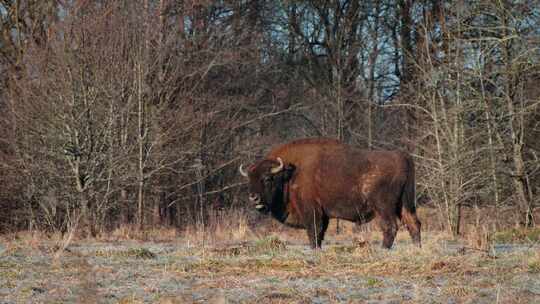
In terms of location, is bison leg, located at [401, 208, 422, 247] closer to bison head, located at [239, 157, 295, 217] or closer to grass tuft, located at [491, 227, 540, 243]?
grass tuft, located at [491, 227, 540, 243]

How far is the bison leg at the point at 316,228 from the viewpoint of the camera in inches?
579

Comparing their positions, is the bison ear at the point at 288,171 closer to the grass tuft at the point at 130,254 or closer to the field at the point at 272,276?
the field at the point at 272,276

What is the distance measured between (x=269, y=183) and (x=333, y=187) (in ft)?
4.31

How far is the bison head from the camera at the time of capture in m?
15.8

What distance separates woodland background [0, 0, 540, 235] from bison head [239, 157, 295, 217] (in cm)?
330

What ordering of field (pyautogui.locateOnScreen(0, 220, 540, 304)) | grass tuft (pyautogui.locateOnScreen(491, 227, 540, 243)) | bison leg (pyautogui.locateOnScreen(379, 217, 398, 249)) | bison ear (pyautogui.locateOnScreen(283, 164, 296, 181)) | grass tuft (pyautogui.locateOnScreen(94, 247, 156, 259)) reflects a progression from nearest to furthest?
field (pyautogui.locateOnScreen(0, 220, 540, 304)), grass tuft (pyautogui.locateOnScreen(94, 247, 156, 259)), bison leg (pyautogui.locateOnScreen(379, 217, 398, 249)), bison ear (pyautogui.locateOnScreen(283, 164, 296, 181)), grass tuft (pyautogui.locateOnScreen(491, 227, 540, 243))

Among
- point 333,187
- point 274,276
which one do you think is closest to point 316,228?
point 333,187

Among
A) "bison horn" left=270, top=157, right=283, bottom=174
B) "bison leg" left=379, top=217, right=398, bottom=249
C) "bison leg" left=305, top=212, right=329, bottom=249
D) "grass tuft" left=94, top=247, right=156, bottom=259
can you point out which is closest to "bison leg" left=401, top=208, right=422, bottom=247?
"bison leg" left=379, top=217, right=398, bottom=249

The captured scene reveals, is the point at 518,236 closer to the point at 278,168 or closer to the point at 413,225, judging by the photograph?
the point at 413,225

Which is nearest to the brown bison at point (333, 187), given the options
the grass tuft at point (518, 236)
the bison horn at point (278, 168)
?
the bison horn at point (278, 168)

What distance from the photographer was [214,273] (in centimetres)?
992

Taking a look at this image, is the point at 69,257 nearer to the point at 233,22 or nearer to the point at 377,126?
the point at 233,22

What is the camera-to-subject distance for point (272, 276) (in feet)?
31.6

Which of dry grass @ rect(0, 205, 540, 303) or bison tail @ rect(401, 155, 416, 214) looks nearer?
dry grass @ rect(0, 205, 540, 303)
